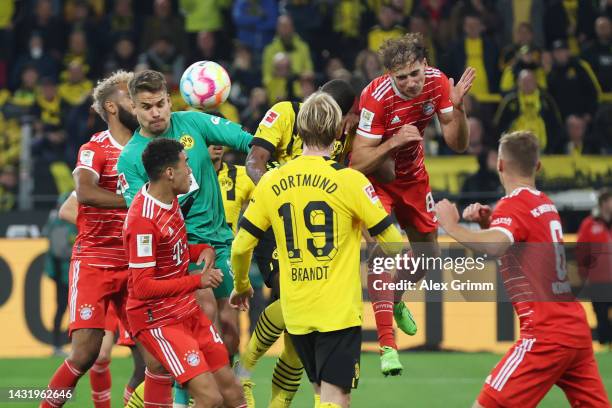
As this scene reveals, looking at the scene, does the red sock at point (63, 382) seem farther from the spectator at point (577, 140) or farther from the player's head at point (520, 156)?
the spectator at point (577, 140)

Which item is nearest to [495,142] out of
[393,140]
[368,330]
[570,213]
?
[570,213]

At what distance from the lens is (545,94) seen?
53.4 feet

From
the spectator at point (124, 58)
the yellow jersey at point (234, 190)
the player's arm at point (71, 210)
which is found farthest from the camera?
the spectator at point (124, 58)

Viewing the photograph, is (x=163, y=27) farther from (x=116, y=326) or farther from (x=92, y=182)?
(x=92, y=182)

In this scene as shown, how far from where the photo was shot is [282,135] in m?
8.37

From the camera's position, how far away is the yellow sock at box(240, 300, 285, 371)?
8828 millimetres

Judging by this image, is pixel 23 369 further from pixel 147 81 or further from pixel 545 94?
pixel 545 94

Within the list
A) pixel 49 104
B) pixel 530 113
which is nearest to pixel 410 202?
pixel 530 113

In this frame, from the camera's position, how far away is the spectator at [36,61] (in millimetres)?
18016

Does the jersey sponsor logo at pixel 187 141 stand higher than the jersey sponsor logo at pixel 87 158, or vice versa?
the jersey sponsor logo at pixel 187 141

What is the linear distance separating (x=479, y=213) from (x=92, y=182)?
286 cm

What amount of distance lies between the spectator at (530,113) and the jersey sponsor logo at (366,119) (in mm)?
7995

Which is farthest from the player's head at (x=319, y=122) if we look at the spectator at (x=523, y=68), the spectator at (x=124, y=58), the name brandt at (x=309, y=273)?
the spectator at (x=124, y=58)

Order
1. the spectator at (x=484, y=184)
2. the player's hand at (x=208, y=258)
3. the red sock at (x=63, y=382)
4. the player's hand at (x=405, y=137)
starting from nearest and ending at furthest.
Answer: the player's hand at (x=208, y=258) < the player's hand at (x=405, y=137) < the red sock at (x=63, y=382) < the spectator at (x=484, y=184)
